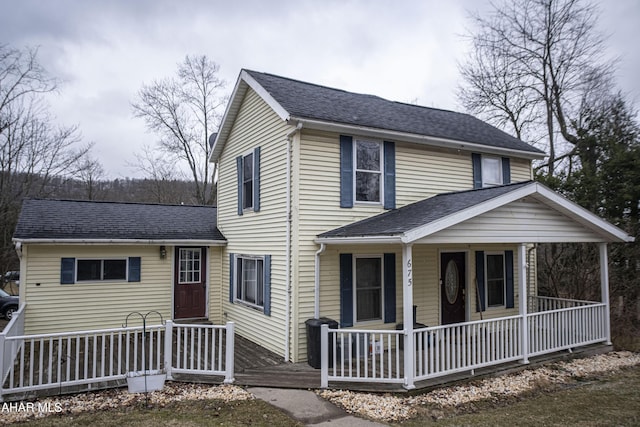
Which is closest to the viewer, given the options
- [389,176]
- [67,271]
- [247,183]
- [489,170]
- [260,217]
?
[389,176]

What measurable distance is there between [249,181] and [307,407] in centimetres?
620

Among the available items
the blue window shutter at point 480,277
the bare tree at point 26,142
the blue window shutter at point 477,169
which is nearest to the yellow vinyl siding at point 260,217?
the blue window shutter at point 480,277

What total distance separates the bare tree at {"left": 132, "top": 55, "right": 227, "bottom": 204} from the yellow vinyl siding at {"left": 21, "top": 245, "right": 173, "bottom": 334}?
15.6 meters

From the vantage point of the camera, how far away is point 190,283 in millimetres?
11758

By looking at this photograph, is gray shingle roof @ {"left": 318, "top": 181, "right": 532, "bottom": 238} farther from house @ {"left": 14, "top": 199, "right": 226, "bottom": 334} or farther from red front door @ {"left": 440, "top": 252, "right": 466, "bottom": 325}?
house @ {"left": 14, "top": 199, "right": 226, "bottom": 334}

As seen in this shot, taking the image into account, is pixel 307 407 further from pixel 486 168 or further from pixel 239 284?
pixel 486 168

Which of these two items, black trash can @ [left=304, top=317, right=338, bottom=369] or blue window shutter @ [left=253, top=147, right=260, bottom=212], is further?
blue window shutter @ [left=253, top=147, right=260, bottom=212]

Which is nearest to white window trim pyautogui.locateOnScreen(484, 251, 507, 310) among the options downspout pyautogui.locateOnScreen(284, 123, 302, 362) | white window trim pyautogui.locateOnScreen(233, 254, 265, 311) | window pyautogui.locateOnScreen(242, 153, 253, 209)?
downspout pyautogui.locateOnScreen(284, 123, 302, 362)

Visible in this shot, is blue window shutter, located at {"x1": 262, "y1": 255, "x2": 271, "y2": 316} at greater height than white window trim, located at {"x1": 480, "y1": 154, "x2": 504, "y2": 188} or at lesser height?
lesser

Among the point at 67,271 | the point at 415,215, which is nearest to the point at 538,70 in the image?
the point at 415,215

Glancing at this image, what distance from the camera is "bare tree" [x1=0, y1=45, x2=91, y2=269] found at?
18438 millimetres

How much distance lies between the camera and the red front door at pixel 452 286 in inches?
383

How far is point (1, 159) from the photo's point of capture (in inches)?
771

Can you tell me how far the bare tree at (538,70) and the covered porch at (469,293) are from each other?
9.91 meters
